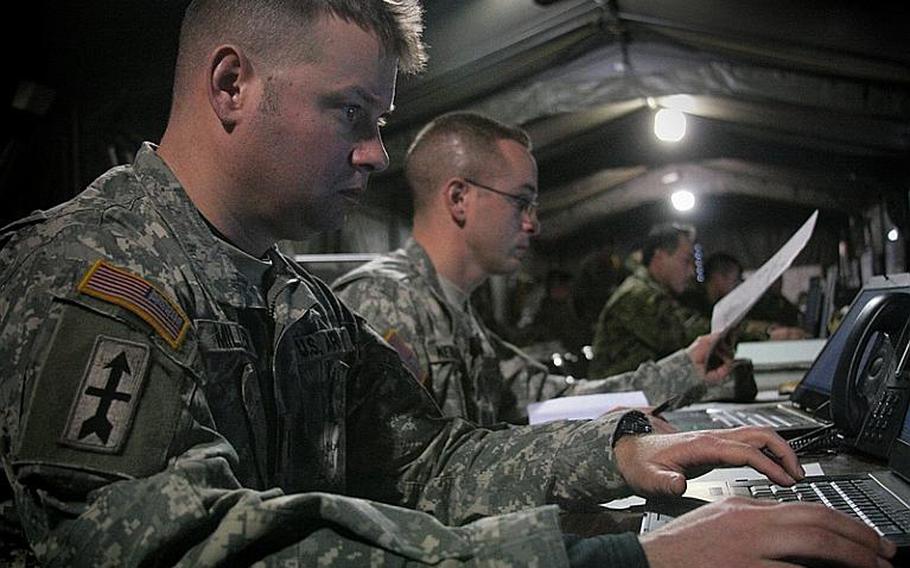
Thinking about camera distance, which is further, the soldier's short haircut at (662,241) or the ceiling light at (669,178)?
the ceiling light at (669,178)

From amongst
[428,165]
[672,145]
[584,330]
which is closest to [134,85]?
[428,165]

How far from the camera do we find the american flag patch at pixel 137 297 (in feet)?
2.40

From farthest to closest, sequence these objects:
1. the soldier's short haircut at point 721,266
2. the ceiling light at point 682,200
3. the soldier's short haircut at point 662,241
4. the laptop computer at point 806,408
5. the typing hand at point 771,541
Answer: the ceiling light at point 682,200, the soldier's short haircut at point 721,266, the soldier's short haircut at point 662,241, the laptop computer at point 806,408, the typing hand at point 771,541

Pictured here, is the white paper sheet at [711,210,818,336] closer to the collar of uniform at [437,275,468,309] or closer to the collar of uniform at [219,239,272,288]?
the collar of uniform at [437,275,468,309]

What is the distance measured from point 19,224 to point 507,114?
132 inches

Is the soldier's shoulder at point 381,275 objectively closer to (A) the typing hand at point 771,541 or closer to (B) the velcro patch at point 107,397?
(B) the velcro patch at point 107,397

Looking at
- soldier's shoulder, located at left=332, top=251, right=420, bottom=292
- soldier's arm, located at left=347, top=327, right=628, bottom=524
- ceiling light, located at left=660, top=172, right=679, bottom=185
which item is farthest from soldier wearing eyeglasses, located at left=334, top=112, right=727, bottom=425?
ceiling light, located at left=660, top=172, right=679, bottom=185

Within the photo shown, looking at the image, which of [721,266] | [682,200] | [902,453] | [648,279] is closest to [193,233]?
[902,453]

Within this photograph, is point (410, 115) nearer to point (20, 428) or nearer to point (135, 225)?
point (135, 225)

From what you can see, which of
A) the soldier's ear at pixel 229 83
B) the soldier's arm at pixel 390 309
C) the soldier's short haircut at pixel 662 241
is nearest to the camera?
the soldier's ear at pixel 229 83

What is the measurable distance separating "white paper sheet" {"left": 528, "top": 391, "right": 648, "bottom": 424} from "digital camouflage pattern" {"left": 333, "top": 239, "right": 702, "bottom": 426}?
6.3 inches

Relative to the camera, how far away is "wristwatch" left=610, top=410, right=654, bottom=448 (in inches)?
41.7

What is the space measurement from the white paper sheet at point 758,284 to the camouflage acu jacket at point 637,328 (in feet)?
5.90

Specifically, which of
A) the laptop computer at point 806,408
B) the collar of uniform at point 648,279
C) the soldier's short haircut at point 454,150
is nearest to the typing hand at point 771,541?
the laptop computer at point 806,408
